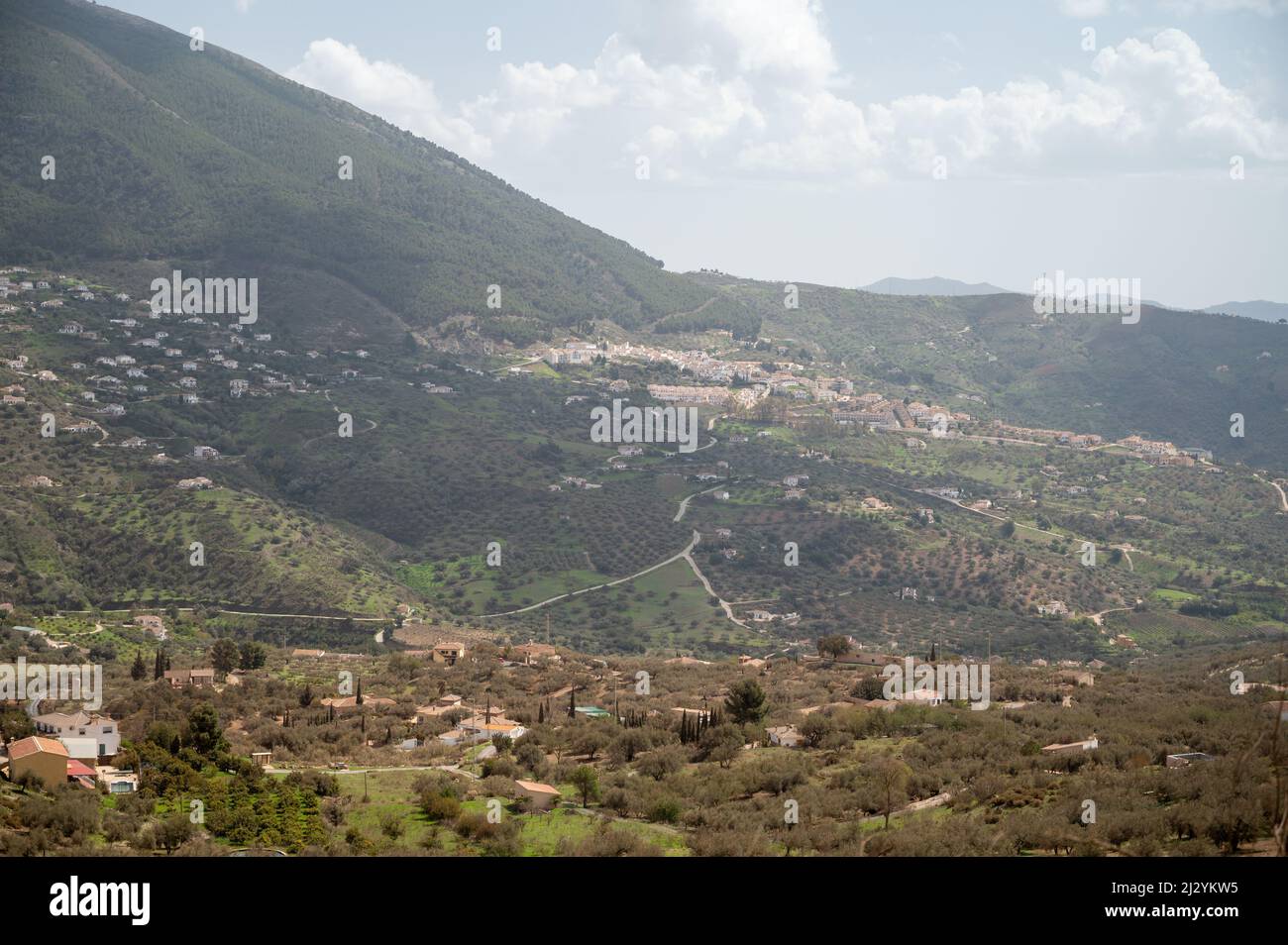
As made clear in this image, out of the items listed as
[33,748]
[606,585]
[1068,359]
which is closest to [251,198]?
[606,585]

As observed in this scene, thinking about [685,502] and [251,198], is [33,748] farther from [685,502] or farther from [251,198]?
[251,198]

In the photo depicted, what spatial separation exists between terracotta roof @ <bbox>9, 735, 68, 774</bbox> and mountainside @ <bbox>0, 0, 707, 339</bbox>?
67837mm

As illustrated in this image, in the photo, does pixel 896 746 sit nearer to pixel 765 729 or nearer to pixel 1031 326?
pixel 765 729

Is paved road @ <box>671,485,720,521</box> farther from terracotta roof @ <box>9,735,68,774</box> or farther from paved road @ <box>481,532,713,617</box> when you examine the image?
terracotta roof @ <box>9,735,68,774</box>

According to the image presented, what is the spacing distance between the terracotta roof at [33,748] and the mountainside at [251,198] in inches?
2671

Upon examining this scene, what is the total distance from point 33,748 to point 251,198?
84352 mm

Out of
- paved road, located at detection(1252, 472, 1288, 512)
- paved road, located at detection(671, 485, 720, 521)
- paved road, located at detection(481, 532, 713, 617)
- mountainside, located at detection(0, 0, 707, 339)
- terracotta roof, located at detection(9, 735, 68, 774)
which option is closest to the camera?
terracotta roof, located at detection(9, 735, 68, 774)

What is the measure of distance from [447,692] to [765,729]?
851 cm

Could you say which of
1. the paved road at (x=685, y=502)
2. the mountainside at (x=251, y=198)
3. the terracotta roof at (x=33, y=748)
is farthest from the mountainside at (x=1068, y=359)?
the terracotta roof at (x=33, y=748)

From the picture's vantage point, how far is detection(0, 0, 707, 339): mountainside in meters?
85.6

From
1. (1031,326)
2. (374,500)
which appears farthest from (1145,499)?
(1031,326)

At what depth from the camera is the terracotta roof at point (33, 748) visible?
610 inches

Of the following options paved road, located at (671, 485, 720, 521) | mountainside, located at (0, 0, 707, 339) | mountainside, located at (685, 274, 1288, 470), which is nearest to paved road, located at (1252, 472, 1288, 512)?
mountainside, located at (685, 274, 1288, 470)

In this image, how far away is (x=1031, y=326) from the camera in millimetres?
120625
